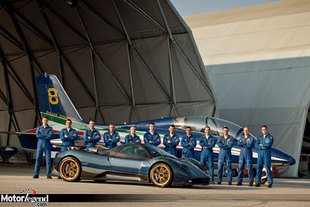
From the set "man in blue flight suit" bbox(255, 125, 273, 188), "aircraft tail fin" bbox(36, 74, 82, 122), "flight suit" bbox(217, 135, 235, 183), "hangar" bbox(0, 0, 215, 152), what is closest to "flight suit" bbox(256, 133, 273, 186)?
"man in blue flight suit" bbox(255, 125, 273, 188)

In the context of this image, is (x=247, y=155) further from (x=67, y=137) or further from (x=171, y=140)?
(x=67, y=137)

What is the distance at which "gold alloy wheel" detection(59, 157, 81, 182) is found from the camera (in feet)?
48.0

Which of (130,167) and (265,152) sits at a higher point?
(265,152)

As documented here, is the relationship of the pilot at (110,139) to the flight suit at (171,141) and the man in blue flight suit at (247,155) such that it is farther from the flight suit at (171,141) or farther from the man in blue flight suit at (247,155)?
the man in blue flight suit at (247,155)

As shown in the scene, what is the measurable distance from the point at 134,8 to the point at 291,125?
10.8 meters

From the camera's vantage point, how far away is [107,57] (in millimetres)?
28531

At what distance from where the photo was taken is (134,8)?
23859 mm

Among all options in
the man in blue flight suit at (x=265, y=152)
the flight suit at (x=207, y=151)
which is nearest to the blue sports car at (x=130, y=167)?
the man in blue flight suit at (x=265, y=152)

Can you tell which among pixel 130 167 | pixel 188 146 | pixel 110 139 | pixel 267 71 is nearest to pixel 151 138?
pixel 188 146

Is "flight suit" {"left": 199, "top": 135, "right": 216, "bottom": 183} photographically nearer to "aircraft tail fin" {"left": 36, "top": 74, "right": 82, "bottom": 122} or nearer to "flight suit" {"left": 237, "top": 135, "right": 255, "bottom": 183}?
"flight suit" {"left": 237, "top": 135, "right": 255, "bottom": 183}

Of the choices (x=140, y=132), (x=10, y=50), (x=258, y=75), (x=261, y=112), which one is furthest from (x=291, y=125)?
(x=10, y=50)

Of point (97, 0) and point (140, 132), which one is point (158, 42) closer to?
point (97, 0)

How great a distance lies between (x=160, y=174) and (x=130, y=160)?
0.98 m

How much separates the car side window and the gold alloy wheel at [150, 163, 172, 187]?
593 millimetres
